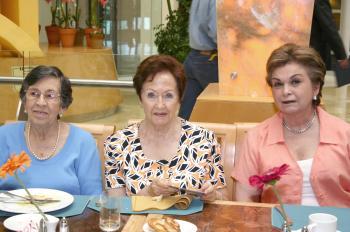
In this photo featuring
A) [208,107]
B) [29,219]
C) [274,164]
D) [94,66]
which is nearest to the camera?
[29,219]

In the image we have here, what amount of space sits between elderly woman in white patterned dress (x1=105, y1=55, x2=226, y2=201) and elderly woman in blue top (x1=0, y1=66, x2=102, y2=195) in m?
0.13

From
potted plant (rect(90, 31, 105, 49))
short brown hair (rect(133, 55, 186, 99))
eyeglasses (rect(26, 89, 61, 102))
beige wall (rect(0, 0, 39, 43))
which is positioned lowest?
eyeglasses (rect(26, 89, 61, 102))

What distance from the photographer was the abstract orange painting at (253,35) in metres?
4.11

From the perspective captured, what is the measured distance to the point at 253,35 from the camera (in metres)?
4.19

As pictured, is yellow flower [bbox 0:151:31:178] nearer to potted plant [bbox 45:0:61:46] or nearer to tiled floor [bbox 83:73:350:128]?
tiled floor [bbox 83:73:350:128]

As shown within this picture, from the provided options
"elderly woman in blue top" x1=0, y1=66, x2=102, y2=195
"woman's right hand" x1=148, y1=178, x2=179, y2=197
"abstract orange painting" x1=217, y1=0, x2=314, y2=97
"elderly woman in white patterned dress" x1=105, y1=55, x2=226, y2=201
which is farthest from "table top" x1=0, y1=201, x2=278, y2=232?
"abstract orange painting" x1=217, y1=0, x2=314, y2=97

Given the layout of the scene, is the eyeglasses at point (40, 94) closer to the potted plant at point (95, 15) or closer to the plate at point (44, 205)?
the plate at point (44, 205)

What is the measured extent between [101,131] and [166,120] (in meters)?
0.54

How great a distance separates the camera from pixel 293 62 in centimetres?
268

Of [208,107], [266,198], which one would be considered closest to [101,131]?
[266,198]

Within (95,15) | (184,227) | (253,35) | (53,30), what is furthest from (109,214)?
(95,15)

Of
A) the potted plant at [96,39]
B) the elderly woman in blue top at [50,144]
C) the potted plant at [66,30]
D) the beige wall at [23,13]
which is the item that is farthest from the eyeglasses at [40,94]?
the potted plant at [66,30]

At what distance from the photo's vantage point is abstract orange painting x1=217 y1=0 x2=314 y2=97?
4.11 m

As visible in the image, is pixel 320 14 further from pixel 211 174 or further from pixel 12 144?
pixel 12 144
